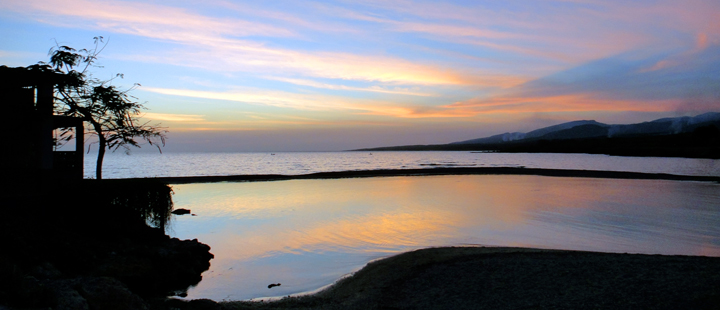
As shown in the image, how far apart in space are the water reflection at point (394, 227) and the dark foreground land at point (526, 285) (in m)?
1.70

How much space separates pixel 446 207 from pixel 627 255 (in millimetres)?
14086

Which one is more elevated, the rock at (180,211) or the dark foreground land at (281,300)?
the dark foreground land at (281,300)

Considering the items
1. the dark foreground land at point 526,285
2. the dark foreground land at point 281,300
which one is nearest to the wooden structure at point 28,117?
the dark foreground land at point 281,300

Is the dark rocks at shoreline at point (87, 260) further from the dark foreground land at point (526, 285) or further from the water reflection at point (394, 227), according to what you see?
the dark foreground land at point (526, 285)

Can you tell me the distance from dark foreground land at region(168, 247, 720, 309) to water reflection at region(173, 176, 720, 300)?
1701 millimetres

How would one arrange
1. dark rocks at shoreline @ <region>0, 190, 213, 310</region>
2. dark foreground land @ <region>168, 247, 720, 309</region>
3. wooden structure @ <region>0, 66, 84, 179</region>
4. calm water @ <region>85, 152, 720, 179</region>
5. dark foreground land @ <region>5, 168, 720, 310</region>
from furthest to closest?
calm water @ <region>85, 152, 720, 179</region>, wooden structure @ <region>0, 66, 84, 179</region>, dark foreground land @ <region>168, 247, 720, 309</region>, dark foreground land @ <region>5, 168, 720, 310</region>, dark rocks at shoreline @ <region>0, 190, 213, 310</region>

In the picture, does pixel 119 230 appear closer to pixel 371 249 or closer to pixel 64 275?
pixel 64 275

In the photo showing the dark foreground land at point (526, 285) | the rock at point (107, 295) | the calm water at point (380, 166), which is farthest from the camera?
the calm water at point (380, 166)

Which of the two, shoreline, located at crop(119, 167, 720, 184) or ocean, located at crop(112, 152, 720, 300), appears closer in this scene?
ocean, located at crop(112, 152, 720, 300)

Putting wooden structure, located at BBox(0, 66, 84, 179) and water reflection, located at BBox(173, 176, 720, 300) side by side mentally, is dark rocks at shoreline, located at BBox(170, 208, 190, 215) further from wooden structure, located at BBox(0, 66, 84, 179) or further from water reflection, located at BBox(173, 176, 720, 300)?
wooden structure, located at BBox(0, 66, 84, 179)

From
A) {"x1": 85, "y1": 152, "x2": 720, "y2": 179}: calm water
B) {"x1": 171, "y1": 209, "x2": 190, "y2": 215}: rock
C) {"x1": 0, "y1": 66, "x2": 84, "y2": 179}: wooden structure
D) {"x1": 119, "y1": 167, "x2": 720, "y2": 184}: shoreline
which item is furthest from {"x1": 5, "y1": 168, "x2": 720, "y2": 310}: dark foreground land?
{"x1": 85, "y1": 152, "x2": 720, "y2": 179}: calm water

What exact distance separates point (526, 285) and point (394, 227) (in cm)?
995

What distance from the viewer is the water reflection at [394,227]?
12.6 metres

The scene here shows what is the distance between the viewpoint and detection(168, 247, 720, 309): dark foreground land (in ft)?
25.7
